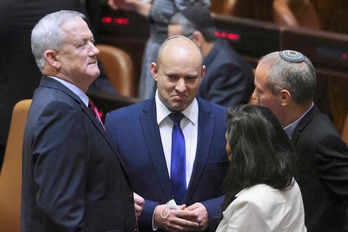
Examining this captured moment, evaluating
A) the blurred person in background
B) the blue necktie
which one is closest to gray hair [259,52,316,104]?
the blue necktie

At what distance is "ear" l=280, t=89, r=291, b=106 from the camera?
2.93 m

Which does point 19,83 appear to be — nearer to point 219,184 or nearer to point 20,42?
point 20,42

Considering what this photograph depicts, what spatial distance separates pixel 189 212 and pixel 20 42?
54.1 inches

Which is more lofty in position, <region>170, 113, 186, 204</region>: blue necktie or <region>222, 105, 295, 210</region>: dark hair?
<region>222, 105, 295, 210</region>: dark hair

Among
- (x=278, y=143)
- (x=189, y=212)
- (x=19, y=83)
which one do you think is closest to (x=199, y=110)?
(x=189, y=212)

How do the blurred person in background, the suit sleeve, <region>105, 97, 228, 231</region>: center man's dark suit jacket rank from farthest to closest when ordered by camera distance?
the blurred person in background
<region>105, 97, 228, 231</region>: center man's dark suit jacket
the suit sleeve

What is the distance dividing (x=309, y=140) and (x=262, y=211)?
20.2 inches

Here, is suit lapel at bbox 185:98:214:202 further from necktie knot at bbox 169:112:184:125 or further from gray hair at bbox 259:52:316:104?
gray hair at bbox 259:52:316:104

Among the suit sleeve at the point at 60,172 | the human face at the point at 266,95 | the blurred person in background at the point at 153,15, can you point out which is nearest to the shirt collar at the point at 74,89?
the suit sleeve at the point at 60,172


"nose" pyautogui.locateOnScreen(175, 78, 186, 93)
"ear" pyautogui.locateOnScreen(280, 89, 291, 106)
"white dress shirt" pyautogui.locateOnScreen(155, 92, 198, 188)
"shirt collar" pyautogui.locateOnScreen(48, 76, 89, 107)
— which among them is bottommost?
"white dress shirt" pyautogui.locateOnScreen(155, 92, 198, 188)

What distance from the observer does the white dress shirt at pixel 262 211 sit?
8.02 ft

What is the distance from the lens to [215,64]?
4.26m

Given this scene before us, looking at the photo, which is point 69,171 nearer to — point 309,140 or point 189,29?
point 309,140

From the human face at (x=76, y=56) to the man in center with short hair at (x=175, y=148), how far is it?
0.29 metres
